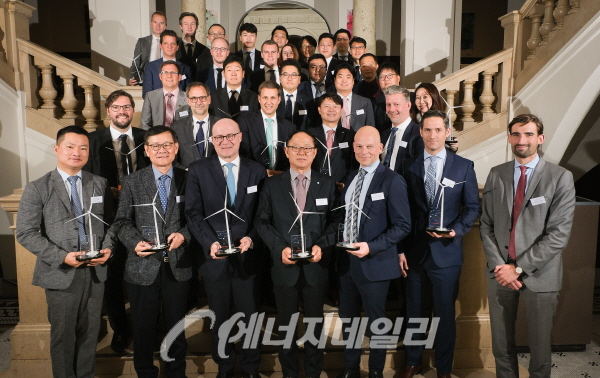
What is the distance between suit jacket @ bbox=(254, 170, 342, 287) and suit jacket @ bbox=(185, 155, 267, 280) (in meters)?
0.09

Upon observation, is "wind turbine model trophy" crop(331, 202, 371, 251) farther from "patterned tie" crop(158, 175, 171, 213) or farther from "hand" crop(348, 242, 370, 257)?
"patterned tie" crop(158, 175, 171, 213)

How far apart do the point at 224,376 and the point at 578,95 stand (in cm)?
423

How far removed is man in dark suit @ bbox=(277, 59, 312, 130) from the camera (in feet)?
14.3

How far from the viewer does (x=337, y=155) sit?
3889mm

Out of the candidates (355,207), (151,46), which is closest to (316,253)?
(355,207)

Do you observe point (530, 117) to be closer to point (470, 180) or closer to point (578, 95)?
point (470, 180)

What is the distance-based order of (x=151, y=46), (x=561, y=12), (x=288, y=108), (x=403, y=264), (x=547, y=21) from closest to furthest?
1. (x=403, y=264)
2. (x=288, y=108)
3. (x=561, y=12)
4. (x=547, y=21)
5. (x=151, y=46)

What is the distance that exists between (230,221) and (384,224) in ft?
3.17

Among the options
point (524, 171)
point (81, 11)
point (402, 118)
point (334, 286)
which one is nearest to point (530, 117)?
point (524, 171)

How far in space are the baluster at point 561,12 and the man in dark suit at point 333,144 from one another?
3.06 metres

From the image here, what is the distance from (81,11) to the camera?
1179 centimetres

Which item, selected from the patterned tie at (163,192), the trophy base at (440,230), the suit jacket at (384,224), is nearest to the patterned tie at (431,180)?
the suit jacket at (384,224)

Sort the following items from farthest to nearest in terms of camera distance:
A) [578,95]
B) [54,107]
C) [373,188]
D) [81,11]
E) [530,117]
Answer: [81,11] → [54,107] → [578,95] → [373,188] → [530,117]

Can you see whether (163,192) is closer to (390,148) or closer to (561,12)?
(390,148)
